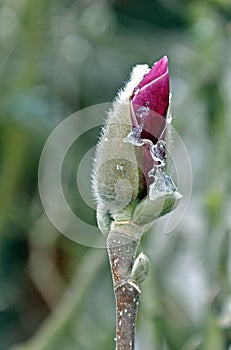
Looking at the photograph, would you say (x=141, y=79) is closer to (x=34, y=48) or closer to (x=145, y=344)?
(x=145, y=344)

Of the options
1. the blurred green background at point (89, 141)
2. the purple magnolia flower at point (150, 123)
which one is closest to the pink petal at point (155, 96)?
the purple magnolia flower at point (150, 123)

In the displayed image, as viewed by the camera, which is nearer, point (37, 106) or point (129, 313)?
point (129, 313)

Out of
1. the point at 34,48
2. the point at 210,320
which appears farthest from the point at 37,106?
the point at 210,320

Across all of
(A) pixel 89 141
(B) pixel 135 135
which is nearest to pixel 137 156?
(B) pixel 135 135

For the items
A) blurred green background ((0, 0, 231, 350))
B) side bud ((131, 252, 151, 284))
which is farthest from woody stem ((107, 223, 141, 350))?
blurred green background ((0, 0, 231, 350))

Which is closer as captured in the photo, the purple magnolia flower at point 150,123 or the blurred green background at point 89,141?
the purple magnolia flower at point 150,123

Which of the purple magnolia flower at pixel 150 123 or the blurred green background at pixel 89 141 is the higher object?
the purple magnolia flower at pixel 150 123

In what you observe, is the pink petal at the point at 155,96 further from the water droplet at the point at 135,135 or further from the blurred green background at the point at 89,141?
the blurred green background at the point at 89,141
